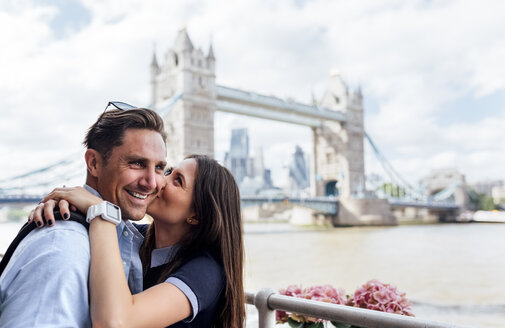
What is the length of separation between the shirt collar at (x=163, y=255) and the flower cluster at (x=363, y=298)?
1.86 feet

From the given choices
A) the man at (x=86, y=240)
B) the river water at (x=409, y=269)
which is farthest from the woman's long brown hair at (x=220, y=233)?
the river water at (x=409, y=269)

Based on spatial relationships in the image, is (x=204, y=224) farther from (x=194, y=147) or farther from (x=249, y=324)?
(x=194, y=147)

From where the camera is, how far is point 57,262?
2.33 ft

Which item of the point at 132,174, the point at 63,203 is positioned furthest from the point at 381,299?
the point at 63,203

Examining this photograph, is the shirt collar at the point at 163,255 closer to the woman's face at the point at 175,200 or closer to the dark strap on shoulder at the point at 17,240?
the woman's face at the point at 175,200

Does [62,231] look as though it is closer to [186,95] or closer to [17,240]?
A: [17,240]

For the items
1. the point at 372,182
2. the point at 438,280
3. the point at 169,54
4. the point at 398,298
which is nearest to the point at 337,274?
the point at 438,280

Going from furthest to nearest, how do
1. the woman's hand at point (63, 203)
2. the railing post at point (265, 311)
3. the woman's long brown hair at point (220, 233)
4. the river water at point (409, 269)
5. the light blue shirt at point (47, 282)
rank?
the river water at point (409, 269)
the railing post at point (265, 311)
the woman's long brown hair at point (220, 233)
the woman's hand at point (63, 203)
the light blue shirt at point (47, 282)

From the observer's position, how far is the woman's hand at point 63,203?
800 millimetres

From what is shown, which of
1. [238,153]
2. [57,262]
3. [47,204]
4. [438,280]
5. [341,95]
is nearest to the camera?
[57,262]

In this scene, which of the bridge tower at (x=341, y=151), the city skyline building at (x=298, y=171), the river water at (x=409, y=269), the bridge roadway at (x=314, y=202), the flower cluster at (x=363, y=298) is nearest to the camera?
the flower cluster at (x=363, y=298)

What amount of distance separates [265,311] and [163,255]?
37cm

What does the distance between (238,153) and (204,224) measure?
54788 millimetres

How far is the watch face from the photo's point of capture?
0.89 metres
